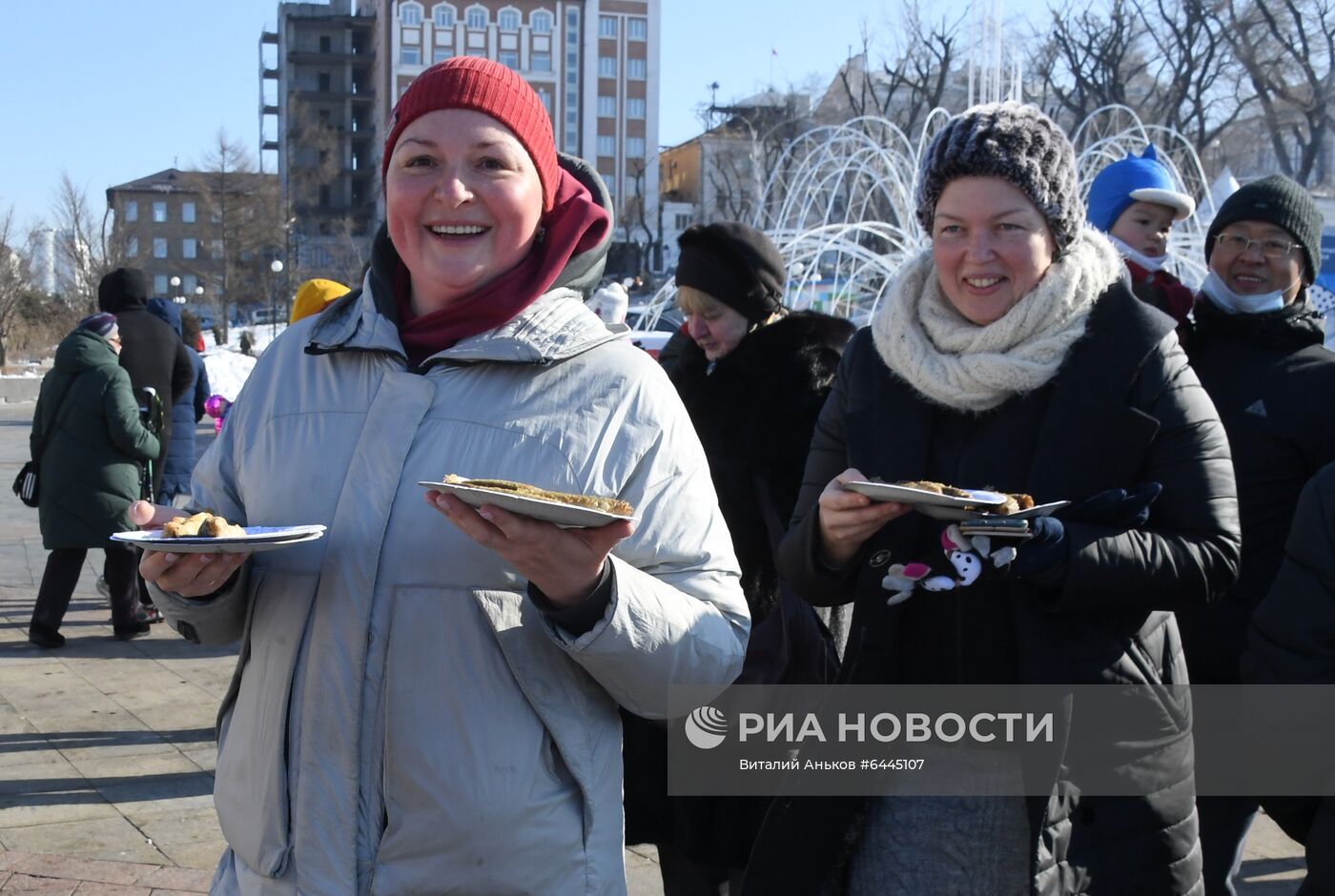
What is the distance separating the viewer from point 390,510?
206 cm

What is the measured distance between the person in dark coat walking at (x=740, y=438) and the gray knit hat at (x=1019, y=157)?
1.28m

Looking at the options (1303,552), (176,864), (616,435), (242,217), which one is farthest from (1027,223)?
(242,217)

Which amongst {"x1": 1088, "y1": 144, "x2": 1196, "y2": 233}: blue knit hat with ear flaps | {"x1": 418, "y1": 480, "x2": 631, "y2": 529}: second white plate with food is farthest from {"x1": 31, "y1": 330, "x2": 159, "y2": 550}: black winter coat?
{"x1": 418, "y1": 480, "x2": 631, "y2": 529}: second white plate with food

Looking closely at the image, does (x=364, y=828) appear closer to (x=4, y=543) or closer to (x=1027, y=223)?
(x=1027, y=223)

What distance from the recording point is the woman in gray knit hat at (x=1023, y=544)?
2.42 meters

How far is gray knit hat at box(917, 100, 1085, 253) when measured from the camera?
8.81ft

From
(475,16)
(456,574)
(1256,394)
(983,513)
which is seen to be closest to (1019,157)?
(983,513)

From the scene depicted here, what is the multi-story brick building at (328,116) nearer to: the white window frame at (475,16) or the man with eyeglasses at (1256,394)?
the white window frame at (475,16)

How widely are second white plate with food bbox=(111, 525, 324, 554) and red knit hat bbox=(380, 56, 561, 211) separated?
73 cm

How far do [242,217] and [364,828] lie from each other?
68.6m

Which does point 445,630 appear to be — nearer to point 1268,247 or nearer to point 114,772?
point 1268,247

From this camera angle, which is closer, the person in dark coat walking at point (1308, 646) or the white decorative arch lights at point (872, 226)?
the person in dark coat walking at point (1308, 646)

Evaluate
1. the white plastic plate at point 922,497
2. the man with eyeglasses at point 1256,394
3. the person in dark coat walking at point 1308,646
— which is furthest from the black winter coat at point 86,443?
the person in dark coat walking at point 1308,646

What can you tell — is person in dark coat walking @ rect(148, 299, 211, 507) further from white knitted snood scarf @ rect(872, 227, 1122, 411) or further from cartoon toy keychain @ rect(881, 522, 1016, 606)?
cartoon toy keychain @ rect(881, 522, 1016, 606)
